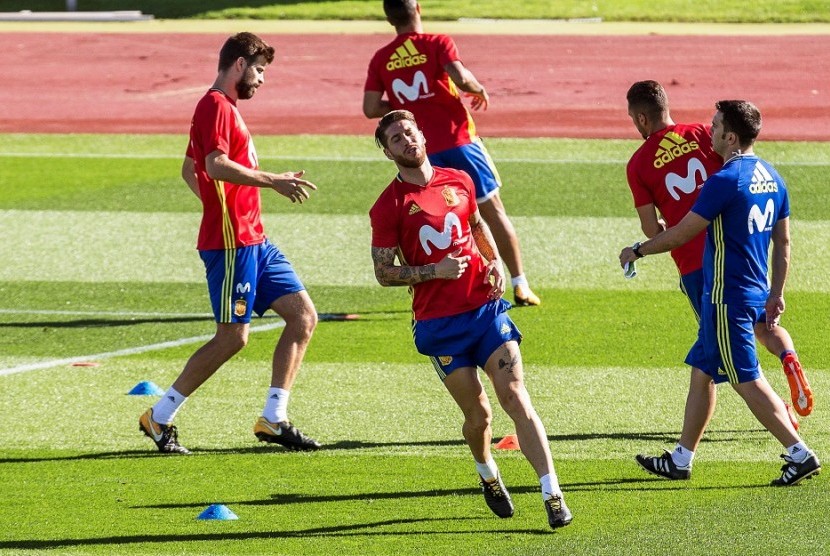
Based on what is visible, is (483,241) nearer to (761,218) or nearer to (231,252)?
(761,218)

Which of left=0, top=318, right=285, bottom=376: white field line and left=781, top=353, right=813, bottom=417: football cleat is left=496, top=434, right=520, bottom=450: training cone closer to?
left=781, top=353, right=813, bottom=417: football cleat

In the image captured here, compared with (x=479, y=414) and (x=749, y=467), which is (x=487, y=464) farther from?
(x=749, y=467)

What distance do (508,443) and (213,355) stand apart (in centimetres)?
177

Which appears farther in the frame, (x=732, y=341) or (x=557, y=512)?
(x=732, y=341)

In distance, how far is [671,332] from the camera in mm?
11305

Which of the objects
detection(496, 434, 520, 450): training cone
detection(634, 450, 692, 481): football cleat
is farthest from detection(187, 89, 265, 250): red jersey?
detection(634, 450, 692, 481): football cleat

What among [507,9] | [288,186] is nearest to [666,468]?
[288,186]

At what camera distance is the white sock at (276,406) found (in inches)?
340

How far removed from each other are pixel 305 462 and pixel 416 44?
4824mm

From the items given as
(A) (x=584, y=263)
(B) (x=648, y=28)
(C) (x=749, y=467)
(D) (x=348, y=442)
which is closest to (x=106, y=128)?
(A) (x=584, y=263)

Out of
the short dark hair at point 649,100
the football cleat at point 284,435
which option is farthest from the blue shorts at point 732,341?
the football cleat at point 284,435

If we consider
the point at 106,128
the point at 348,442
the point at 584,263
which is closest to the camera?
the point at 348,442

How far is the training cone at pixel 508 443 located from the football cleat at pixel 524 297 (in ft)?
11.7

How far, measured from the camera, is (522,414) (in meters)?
7.00
